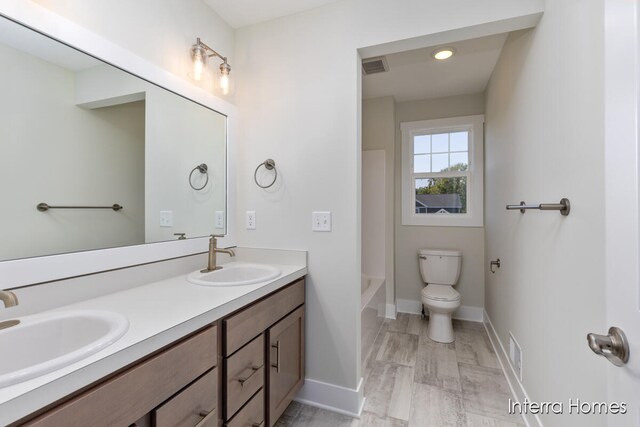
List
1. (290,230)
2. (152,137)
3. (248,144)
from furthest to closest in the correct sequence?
(248,144), (290,230), (152,137)

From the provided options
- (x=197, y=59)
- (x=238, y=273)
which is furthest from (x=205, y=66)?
(x=238, y=273)

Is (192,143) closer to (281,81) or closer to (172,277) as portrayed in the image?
(281,81)

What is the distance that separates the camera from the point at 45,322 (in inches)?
35.4

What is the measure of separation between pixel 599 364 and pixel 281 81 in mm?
2007

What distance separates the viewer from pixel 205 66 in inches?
68.7

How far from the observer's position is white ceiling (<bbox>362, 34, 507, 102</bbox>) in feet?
7.20

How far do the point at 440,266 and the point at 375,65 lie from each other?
2.03m

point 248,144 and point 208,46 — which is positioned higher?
point 208,46

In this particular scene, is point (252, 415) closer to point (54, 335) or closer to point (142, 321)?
point (142, 321)

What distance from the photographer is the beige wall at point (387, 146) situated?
310 cm

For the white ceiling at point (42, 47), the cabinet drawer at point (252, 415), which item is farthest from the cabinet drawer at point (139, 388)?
the white ceiling at point (42, 47)

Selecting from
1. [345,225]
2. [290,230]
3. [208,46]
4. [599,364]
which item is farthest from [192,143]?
[599,364]

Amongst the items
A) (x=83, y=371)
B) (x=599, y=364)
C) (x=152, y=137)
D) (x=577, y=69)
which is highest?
(x=577, y=69)

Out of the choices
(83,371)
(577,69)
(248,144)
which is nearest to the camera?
(83,371)
